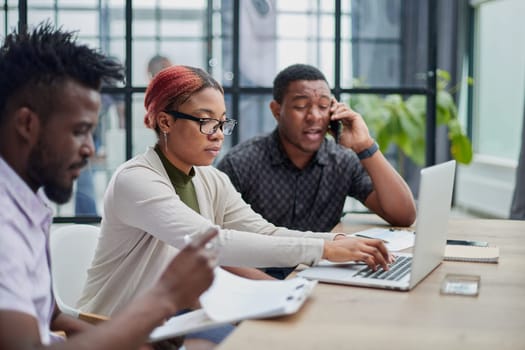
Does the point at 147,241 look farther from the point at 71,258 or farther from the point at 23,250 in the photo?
the point at 23,250

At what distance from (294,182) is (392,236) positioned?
50cm

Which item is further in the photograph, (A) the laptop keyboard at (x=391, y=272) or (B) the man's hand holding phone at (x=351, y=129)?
(B) the man's hand holding phone at (x=351, y=129)

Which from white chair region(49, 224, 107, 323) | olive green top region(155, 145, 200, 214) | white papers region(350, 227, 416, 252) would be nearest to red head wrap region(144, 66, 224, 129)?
olive green top region(155, 145, 200, 214)

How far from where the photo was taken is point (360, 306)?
4.97 feet

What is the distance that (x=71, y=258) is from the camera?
2.23 metres

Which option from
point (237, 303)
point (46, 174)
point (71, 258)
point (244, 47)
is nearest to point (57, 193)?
point (46, 174)

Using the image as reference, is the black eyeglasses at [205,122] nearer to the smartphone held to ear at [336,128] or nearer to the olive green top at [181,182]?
the olive green top at [181,182]

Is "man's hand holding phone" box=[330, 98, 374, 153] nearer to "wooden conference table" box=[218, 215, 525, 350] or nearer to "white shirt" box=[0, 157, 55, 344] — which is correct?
"wooden conference table" box=[218, 215, 525, 350]

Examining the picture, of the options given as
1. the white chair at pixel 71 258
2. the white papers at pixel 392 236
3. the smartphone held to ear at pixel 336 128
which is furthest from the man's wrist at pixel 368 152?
the white chair at pixel 71 258

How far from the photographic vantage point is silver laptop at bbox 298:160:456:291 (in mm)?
1620

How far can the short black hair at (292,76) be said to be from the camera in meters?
2.67

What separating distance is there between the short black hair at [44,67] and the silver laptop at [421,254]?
681 mm

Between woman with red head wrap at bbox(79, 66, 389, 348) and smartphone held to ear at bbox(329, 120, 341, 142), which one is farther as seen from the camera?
smartphone held to ear at bbox(329, 120, 341, 142)

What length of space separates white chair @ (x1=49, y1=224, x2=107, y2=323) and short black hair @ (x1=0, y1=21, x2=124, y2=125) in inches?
37.9
